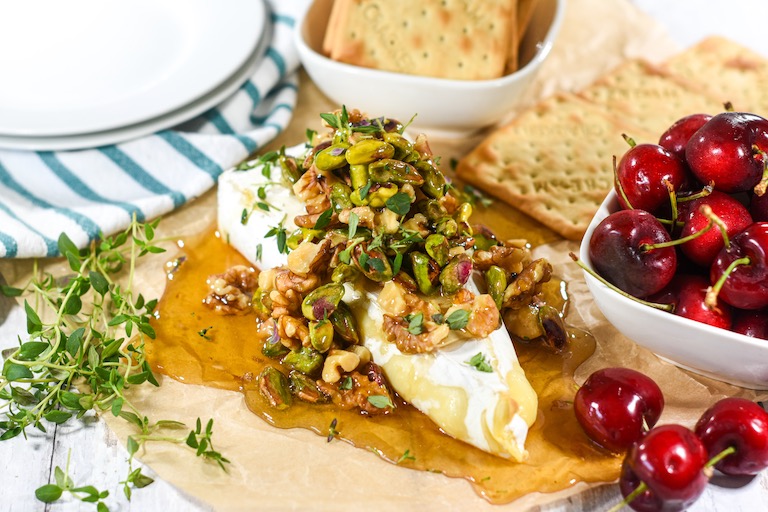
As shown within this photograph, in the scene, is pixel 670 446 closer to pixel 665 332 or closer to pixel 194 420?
pixel 665 332

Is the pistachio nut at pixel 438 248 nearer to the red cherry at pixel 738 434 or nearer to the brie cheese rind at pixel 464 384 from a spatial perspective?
the brie cheese rind at pixel 464 384

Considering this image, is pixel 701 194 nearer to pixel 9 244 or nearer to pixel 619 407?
pixel 619 407

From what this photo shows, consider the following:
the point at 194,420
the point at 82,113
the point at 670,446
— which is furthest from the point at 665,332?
the point at 82,113

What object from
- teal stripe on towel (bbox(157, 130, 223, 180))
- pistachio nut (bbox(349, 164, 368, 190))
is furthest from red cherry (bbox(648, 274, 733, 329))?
teal stripe on towel (bbox(157, 130, 223, 180))

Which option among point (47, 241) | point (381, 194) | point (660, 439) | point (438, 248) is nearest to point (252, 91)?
point (47, 241)

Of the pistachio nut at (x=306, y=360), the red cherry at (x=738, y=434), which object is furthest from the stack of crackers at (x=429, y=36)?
the red cherry at (x=738, y=434)

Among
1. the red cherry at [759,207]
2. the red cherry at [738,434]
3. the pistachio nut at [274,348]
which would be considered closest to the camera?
the red cherry at [738,434]
